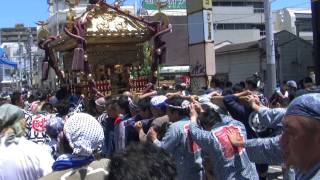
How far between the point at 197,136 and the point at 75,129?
1.68m

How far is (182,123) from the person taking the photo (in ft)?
16.6

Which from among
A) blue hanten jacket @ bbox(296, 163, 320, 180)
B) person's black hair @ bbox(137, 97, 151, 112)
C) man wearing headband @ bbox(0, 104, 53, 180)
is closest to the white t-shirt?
man wearing headband @ bbox(0, 104, 53, 180)

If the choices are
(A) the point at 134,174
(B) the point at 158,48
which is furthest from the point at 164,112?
(B) the point at 158,48

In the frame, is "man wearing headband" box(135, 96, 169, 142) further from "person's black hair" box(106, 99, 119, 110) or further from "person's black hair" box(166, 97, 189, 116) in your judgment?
"person's black hair" box(106, 99, 119, 110)

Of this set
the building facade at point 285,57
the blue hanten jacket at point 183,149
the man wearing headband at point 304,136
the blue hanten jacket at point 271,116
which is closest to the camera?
the man wearing headband at point 304,136

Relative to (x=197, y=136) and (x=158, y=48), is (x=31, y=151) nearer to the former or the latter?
(x=197, y=136)

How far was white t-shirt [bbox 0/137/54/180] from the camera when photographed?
141 inches

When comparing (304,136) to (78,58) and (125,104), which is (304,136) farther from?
(78,58)

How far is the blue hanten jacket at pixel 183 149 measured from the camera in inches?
196

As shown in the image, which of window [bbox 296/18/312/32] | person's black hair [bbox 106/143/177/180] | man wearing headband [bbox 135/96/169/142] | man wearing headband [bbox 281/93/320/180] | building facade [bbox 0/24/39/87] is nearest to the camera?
person's black hair [bbox 106/143/177/180]

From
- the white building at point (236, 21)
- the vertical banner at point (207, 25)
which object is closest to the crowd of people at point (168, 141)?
the vertical banner at point (207, 25)

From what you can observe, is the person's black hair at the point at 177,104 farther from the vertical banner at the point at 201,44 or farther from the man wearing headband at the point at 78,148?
the vertical banner at the point at 201,44

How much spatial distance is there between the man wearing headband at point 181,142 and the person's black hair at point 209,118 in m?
0.23

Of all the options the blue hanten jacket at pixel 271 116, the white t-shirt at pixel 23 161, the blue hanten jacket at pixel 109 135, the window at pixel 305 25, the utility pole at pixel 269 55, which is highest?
the window at pixel 305 25
